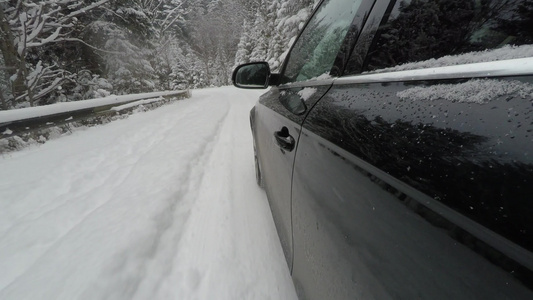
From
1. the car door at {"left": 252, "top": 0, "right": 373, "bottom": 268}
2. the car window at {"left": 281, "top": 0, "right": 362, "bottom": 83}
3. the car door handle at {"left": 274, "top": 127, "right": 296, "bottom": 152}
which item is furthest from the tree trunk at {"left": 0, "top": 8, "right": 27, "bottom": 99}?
the car door handle at {"left": 274, "top": 127, "right": 296, "bottom": 152}

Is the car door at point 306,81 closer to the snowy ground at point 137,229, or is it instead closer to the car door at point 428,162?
the car door at point 428,162

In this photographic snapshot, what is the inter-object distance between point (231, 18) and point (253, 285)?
65.0 m

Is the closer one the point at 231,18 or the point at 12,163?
the point at 12,163

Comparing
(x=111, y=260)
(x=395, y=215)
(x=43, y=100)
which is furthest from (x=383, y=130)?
(x=43, y=100)

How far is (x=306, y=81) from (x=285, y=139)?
527 millimetres

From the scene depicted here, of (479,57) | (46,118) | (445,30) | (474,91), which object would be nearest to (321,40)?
(445,30)

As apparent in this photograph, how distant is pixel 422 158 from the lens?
2.07ft

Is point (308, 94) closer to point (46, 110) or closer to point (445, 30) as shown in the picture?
point (445, 30)

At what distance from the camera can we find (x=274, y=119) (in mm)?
2012

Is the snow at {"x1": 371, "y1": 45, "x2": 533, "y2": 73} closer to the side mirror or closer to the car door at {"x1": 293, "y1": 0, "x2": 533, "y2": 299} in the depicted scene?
the car door at {"x1": 293, "y1": 0, "x2": 533, "y2": 299}

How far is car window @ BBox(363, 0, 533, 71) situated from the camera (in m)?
0.71

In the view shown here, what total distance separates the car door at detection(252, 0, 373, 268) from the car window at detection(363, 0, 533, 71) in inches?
9.0

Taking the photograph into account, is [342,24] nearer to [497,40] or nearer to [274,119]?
[274,119]

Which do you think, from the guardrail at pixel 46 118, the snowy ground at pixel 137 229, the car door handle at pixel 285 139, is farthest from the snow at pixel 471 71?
the guardrail at pixel 46 118
